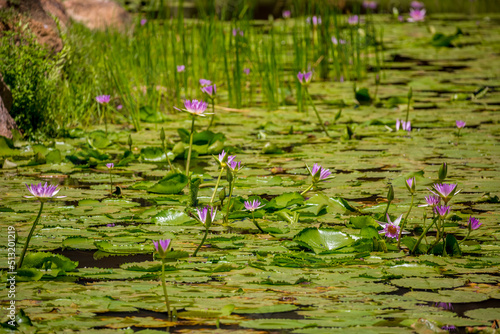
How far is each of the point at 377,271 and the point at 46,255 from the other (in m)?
0.98

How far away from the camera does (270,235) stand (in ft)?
7.45

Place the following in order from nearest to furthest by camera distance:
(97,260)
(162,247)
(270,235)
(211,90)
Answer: (162,247) < (97,260) < (270,235) < (211,90)

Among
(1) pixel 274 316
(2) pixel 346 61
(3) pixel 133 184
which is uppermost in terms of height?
(2) pixel 346 61

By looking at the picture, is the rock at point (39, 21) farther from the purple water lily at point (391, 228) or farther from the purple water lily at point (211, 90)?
the purple water lily at point (391, 228)

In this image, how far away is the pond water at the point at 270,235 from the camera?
1.60 m

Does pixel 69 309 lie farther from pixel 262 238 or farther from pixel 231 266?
pixel 262 238

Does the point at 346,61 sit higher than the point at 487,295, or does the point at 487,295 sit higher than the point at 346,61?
the point at 346,61

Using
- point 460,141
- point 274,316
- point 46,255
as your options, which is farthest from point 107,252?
point 460,141

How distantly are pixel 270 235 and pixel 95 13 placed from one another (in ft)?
18.2

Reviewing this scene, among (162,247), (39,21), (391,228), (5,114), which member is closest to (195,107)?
(391,228)

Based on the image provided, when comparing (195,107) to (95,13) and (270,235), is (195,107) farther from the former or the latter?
(95,13)

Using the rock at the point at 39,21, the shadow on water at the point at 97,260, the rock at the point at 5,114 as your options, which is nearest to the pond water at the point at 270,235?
the shadow on water at the point at 97,260

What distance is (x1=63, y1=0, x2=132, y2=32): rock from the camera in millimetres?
7043

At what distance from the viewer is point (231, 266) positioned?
1.91m
